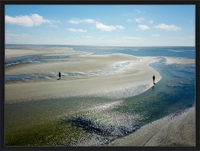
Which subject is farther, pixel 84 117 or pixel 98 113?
pixel 98 113

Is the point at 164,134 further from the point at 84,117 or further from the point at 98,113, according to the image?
the point at 84,117

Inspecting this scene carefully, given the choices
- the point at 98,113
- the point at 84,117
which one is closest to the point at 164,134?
the point at 98,113

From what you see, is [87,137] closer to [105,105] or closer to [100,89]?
[105,105]

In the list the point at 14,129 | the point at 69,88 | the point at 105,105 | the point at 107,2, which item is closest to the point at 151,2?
the point at 107,2

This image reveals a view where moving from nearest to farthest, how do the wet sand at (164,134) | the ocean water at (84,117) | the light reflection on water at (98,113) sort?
the wet sand at (164,134) < the ocean water at (84,117) < the light reflection on water at (98,113)

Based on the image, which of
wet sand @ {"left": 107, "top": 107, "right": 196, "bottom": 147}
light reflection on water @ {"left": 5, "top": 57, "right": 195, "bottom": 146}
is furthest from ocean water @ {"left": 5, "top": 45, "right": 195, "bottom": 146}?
wet sand @ {"left": 107, "top": 107, "right": 196, "bottom": 147}

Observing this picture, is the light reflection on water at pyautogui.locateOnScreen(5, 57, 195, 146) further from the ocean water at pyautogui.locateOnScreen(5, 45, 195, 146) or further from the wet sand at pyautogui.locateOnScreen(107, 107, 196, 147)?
the wet sand at pyautogui.locateOnScreen(107, 107, 196, 147)

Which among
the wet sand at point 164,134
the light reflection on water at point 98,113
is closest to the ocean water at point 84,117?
the light reflection on water at point 98,113

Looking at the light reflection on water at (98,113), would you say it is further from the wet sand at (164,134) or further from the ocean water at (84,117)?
the wet sand at (164,134)
